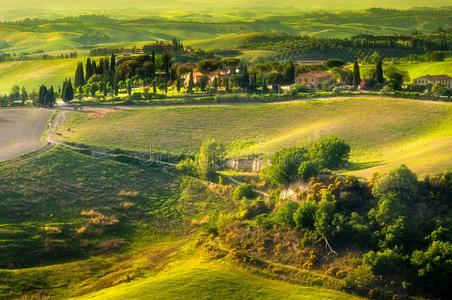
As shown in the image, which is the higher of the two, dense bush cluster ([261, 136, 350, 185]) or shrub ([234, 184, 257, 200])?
dense bush cluster ([261, 136, 350, 185])

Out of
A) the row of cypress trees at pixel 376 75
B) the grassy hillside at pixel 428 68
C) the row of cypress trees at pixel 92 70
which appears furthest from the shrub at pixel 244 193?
the grassy hillside at pixel 428 68

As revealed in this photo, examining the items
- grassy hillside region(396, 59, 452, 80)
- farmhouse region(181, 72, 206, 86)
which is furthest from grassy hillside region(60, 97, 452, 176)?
grassy hillside region(396, 59, 452, 80)

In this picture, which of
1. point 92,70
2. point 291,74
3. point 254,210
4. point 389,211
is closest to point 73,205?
point 254,210

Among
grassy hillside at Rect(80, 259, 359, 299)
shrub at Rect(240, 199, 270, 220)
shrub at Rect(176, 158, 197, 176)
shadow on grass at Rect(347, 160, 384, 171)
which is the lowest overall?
grassy hillside at Rect(80, 259, 359, 299)

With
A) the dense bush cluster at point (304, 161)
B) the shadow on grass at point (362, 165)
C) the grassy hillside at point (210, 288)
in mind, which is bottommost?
the grassy hillside at point (210, 288)

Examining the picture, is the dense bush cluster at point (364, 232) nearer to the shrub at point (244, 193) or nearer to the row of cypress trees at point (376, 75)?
the shrub at point (244, 193)

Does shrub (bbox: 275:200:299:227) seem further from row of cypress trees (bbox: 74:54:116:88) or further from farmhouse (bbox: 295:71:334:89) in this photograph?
row of cypress trees (bbox: 74:54:116:88)
